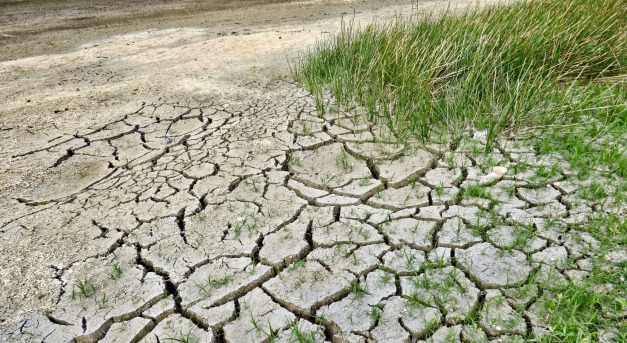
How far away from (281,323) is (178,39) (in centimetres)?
519

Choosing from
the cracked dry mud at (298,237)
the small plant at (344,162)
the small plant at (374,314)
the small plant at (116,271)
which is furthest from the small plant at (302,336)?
the small plant at (344,162)

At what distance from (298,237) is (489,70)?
2009 millimetres

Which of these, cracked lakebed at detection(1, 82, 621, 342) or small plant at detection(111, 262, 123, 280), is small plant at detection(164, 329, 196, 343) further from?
small plant at detection(111, 262, 123, 280)

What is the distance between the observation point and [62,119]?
4.16 metres

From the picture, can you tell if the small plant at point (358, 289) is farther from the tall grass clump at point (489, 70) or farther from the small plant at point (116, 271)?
the tall grass clump at point (489, 70)

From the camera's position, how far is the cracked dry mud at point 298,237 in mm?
2084

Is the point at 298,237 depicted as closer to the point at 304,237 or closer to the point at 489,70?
the point at 304,237

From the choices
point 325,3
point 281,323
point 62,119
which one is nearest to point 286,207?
point 281,323

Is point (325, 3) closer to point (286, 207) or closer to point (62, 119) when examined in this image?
point (62, 119)

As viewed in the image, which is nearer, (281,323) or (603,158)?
(281,323)

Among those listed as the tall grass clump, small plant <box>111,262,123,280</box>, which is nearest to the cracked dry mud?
small plant <box>111,262,123,280</box>

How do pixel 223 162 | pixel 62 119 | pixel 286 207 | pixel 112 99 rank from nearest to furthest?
pixel 286 207 → pixel 223 162 → pixel 62 119 → pixel 112 99

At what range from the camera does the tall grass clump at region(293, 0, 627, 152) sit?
344 centimetres

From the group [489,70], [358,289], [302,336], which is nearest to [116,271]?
[302,336]
